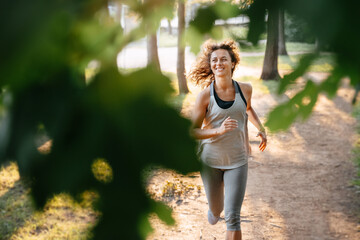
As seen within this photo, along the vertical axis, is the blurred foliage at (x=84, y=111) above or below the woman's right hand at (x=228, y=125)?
above

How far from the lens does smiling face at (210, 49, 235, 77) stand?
10.2ft

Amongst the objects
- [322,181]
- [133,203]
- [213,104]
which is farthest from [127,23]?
[322,181]

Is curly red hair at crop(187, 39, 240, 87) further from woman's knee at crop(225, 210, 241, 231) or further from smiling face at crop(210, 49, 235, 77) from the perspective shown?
woman's knee at crop(225, 210, 241, 231)

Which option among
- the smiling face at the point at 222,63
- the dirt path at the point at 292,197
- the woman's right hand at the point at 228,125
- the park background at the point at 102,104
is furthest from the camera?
the dirt path at the point at 292,197

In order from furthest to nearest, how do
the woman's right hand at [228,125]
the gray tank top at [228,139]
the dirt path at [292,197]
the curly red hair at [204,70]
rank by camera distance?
the dirt path at [292,197]
the curly red hair at [204,70]
the gray tank top at [228,139]
the woman's right hand at [228,125]

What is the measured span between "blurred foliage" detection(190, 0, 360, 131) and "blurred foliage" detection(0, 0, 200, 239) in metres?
0.18

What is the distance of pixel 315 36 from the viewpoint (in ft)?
1.54

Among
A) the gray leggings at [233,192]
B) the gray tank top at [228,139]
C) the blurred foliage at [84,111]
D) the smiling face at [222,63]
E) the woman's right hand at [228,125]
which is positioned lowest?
the gray leggings at [233,192]

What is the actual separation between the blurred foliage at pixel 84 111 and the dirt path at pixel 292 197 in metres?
2.52

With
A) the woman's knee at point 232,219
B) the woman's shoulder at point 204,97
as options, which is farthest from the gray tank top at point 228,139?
the woman's knee at point 232,219

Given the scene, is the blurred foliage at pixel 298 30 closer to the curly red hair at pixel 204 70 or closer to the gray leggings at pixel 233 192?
the gray leggings at pixel 233 192

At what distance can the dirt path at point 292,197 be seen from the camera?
4.33 metres

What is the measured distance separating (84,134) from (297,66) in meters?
0.40

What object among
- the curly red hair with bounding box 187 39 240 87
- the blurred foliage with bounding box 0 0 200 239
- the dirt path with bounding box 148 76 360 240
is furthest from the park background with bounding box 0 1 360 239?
the curly red hair with bounding box 187 39 240 87
